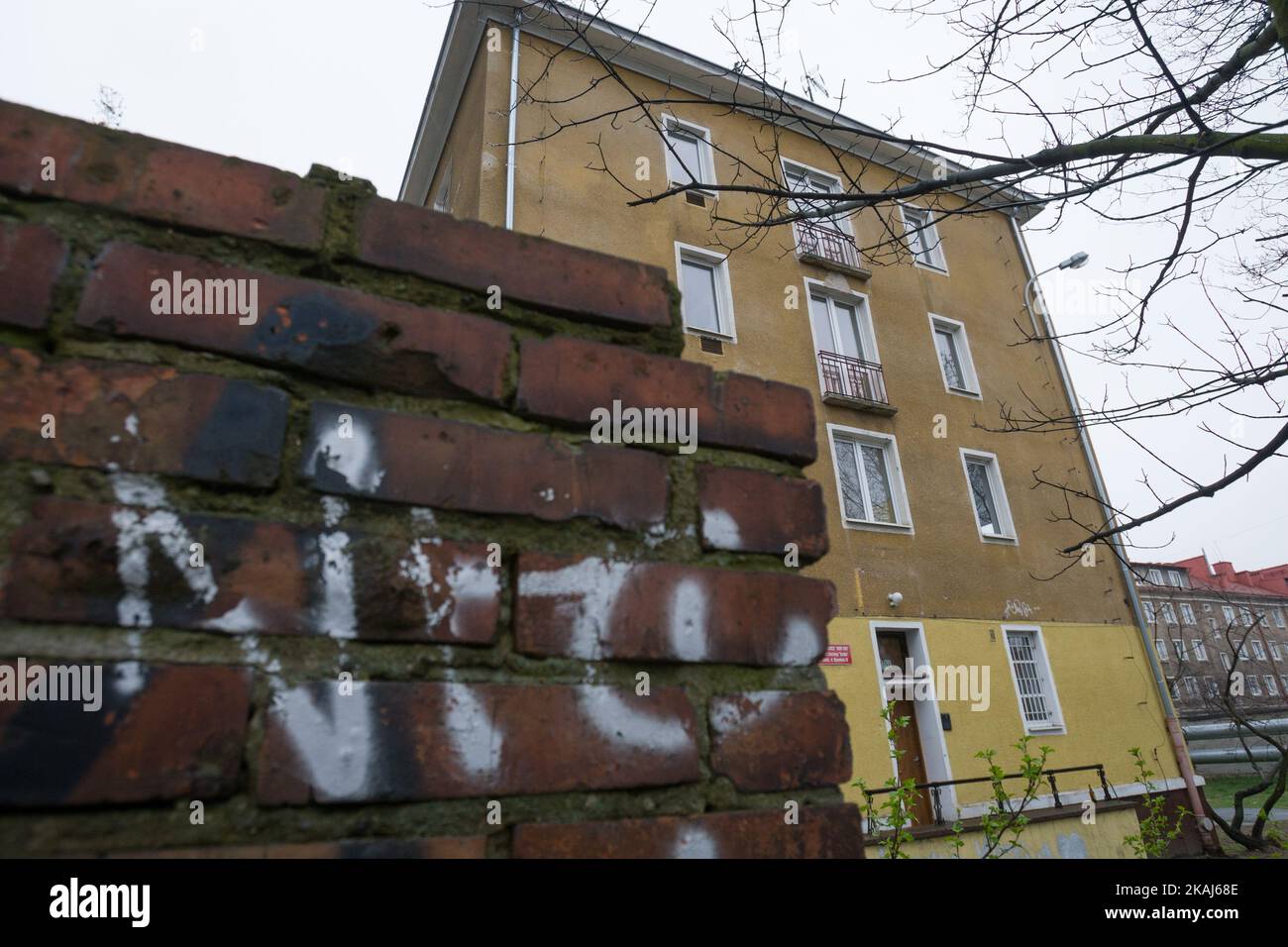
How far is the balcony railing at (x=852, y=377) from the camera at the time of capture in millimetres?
11023

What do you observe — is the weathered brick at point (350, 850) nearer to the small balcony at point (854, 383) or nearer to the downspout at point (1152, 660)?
the small balcony at point (854, 383)

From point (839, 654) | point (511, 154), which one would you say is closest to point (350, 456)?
point (839, 654)

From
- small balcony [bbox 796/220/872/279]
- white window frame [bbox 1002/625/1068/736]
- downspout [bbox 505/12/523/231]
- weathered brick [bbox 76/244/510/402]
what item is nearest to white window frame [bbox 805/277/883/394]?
small balcony [bbox 796/220/872/279]

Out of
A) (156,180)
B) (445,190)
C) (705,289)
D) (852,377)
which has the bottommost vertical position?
(156,180)

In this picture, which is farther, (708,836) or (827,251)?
(827,251)

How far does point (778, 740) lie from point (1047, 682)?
11.6 m

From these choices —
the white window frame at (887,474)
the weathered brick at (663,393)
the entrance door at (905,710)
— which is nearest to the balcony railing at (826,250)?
the white window frame at (887,474)

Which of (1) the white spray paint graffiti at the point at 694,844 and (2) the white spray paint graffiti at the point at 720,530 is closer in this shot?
(1) the white spray paint graffiti at the point at 694,844

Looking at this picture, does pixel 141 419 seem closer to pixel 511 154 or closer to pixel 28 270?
pixel 28 270

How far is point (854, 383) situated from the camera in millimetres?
11273

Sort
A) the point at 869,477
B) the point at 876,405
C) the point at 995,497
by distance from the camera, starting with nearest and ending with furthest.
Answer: the point at 869,477 < the point at 876,405 < the point at 995,497

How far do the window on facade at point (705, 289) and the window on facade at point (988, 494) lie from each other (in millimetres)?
4541

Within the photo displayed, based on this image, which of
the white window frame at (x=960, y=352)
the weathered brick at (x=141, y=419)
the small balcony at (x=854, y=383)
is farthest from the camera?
the white window frame at (x=960, y=352)

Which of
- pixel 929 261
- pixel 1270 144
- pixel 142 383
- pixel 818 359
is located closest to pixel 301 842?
pixel 142 383
